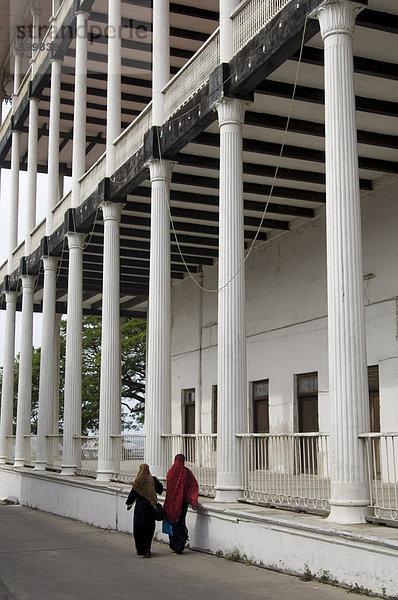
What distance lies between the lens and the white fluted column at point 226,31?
543 inches

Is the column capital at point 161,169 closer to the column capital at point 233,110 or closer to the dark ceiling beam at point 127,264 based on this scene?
the column capital at point 233,110

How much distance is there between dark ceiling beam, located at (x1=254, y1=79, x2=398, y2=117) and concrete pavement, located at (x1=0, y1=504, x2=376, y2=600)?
754cm

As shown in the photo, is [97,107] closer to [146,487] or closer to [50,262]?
[50,262]

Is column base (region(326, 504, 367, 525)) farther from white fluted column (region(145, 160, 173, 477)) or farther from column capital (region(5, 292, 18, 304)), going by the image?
column capital (region(5, 292, 18, 304))

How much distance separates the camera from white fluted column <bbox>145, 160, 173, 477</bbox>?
16078 millimetres

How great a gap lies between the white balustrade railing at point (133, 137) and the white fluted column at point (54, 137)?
21.5 feet

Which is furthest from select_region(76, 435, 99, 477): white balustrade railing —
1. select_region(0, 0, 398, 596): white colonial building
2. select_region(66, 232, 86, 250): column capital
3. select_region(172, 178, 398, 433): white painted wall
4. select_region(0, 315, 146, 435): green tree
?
select_region(0, 315, 146, 435): green tree

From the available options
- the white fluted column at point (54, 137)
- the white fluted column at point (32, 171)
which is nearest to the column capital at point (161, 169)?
the white fluted column at point (54, 137)

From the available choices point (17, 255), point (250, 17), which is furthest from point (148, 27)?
point (250, 17)

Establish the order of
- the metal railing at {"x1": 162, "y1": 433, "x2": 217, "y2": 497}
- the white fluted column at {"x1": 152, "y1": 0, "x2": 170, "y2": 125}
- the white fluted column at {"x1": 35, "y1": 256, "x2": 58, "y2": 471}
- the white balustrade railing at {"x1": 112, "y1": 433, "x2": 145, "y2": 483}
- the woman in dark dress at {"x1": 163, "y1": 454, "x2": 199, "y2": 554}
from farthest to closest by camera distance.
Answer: the white fluted column at {"x1": 35, "y1": 256, "x2": 58, "y2": 471}, the white balustrade railing at {"x1": 112, "y1": 433, "x2": 145, "y2": 483}, the white fluted column at {"x1": 152, "y1": 0, "x2": 170, "y2": 125}, the metal railing at {"x1": 162, "y1": 433, "x2": 217, "y2": 497}, the woman in dark dress at {"x1": 163, "y1": 454, "x2": 199, "y2": 554}

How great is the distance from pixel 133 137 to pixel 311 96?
6.01 metres

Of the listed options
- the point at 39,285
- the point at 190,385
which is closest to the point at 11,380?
the point at 39,285

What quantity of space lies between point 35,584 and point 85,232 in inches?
536

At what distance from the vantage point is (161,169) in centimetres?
1664
